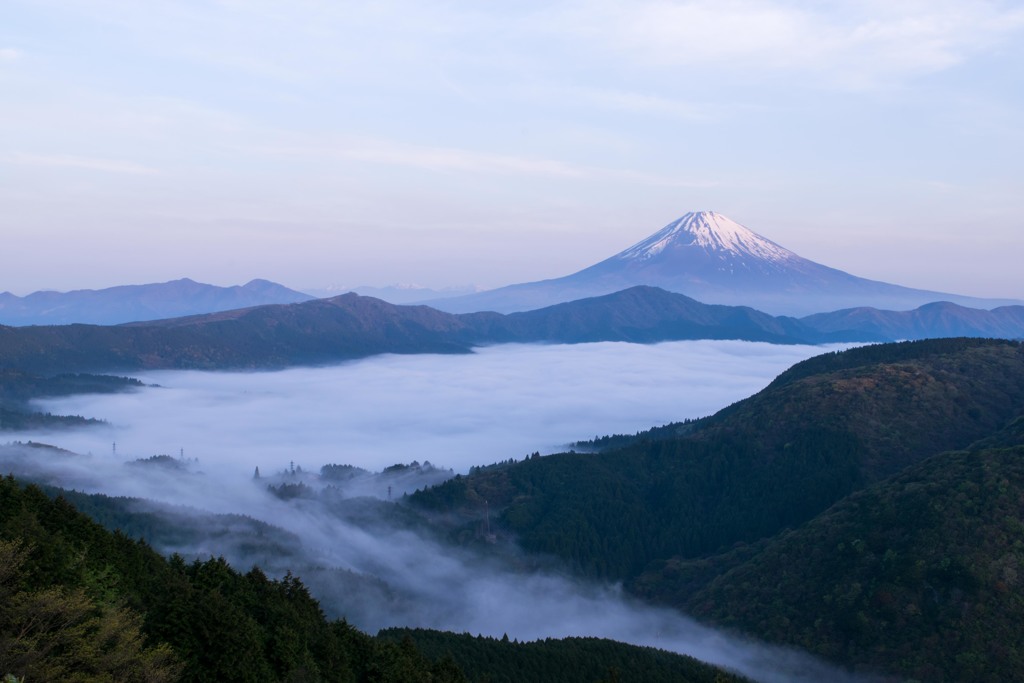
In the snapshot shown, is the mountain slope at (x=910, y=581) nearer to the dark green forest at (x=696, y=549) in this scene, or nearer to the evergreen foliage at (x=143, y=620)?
the dark green forest at (x=696, y=549)

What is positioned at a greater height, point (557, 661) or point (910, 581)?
point (910, 581)

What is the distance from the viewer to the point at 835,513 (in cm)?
11712

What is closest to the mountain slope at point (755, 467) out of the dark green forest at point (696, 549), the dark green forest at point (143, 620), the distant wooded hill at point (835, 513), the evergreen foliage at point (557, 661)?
the distant wooded hill at point (835, 513)

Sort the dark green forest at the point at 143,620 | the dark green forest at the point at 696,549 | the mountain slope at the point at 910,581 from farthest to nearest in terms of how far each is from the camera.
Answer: the mountain slope at the point at 910,581 < the dark green forest at the point at 696,549 < the dark green forest at the point at 143,620

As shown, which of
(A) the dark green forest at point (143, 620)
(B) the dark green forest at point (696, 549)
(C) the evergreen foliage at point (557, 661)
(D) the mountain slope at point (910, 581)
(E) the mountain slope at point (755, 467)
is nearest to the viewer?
(A) the dark green forest at point (143, 620)

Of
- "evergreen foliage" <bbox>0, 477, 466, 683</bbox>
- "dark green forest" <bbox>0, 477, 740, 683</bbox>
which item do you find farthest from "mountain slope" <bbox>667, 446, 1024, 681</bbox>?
"evergreen foliage" <bbox>0, 477, 466, 683</bbox>

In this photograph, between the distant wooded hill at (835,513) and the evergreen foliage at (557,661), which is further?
the distant wooded hill at (835,513)

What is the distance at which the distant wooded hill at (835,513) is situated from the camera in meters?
87.1

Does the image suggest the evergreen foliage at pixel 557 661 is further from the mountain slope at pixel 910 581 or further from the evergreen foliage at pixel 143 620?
the evergreen foliage at pixel 143 620

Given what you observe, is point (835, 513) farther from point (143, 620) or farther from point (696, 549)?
point (143, 620)

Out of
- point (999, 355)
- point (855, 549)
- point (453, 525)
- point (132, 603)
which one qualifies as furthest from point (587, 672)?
point (999, 355)

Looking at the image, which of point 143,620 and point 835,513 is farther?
point 835,513

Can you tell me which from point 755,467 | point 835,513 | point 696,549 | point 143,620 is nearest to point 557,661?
point 143,620

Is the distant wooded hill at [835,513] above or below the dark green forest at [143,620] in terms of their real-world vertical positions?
below
